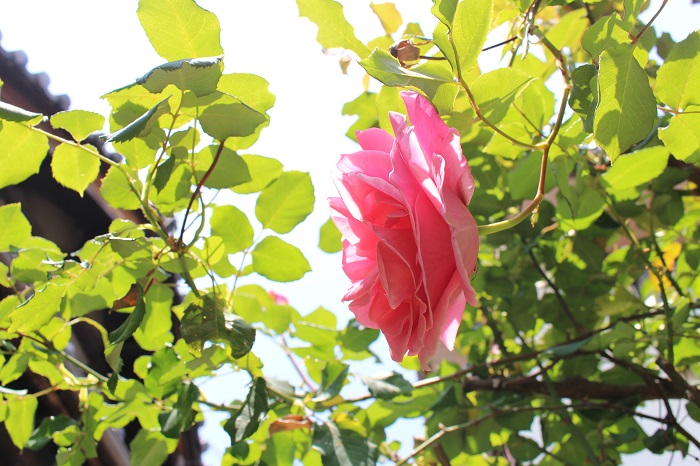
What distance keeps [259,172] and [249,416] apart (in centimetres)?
27

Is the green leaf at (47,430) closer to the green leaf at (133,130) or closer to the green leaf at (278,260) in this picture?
the green leaf at (278,260)

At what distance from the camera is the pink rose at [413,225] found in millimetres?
360

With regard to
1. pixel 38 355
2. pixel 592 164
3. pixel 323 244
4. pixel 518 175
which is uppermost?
pixel 592 164

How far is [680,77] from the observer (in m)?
0.43

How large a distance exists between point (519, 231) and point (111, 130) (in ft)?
2.00

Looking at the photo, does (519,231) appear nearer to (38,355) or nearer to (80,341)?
(38,355)

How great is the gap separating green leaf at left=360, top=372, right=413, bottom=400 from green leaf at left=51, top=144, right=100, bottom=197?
43cm

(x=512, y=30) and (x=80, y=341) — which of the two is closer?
(x=512, y=30)

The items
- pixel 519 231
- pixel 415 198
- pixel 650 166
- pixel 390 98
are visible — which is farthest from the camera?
pixel 519 231

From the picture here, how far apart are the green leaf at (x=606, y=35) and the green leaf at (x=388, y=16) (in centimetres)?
47

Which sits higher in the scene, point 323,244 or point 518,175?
point 518,175

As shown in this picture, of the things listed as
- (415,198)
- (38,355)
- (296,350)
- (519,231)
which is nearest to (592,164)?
(519,231)

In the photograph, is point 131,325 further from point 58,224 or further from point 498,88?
point 58,224

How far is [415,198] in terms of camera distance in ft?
1.22
